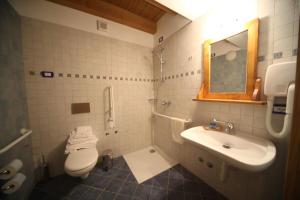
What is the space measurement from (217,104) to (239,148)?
0.50m

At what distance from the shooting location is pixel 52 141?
168cm

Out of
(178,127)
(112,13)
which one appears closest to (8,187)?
(178,127)

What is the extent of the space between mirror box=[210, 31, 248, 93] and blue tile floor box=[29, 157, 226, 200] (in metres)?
1.26

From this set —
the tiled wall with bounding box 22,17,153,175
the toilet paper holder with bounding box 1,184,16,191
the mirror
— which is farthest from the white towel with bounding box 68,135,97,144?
the mirror

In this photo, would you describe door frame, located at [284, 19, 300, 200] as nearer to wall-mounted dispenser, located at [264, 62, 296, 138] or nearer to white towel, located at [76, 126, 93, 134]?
wall-mounted dispenser, located at [264, 62, 296, 138]

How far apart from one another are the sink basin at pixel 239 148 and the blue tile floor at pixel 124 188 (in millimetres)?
732

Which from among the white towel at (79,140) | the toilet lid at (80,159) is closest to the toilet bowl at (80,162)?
the toilet lid at (80,159)

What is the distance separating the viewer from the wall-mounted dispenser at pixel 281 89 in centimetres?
80

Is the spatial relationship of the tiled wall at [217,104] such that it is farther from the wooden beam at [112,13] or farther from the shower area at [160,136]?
the wooden beam at [112,13]

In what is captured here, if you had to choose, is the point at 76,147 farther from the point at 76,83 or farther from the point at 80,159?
the point at 76,83

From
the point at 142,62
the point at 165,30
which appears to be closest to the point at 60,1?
the point at 142,62

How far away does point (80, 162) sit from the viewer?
53.9 inches

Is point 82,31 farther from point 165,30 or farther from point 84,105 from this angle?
point 165,30

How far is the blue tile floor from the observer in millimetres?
1371
